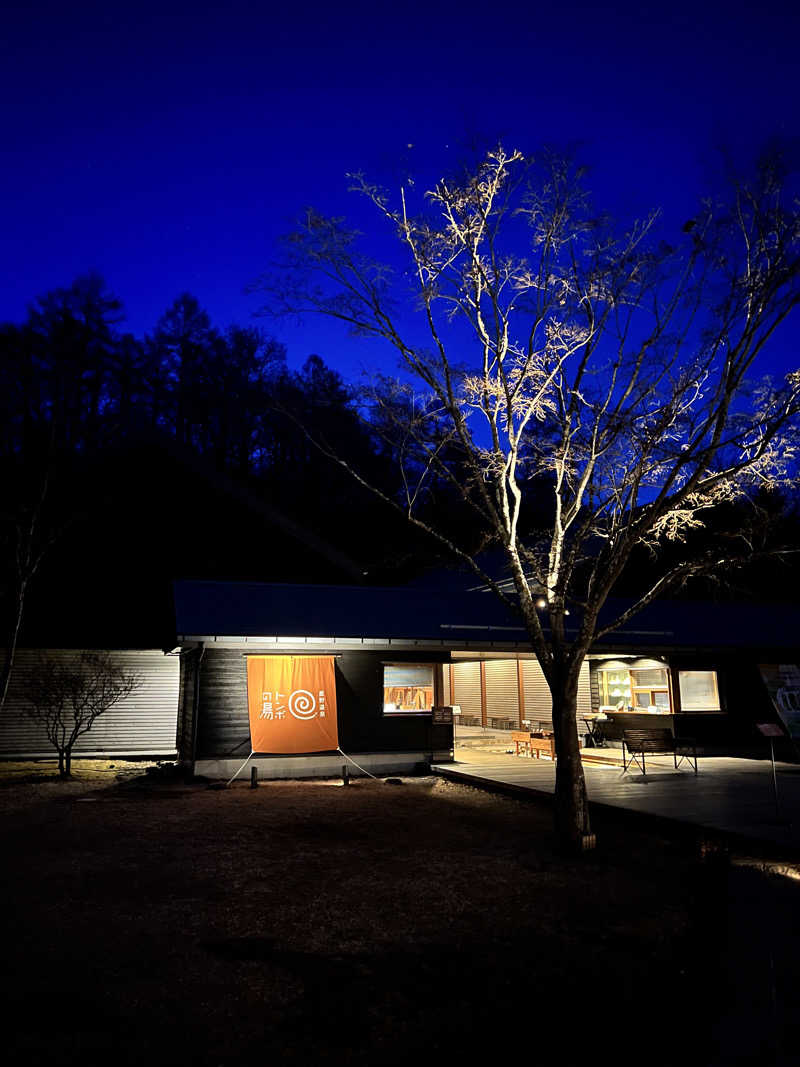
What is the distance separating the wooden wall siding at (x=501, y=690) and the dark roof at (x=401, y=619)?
427 centimetres

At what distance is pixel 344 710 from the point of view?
13820 mm

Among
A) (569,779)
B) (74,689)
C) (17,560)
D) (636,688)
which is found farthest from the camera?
(636,688)

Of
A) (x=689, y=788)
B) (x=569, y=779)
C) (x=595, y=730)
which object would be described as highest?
(x=569, y=779)

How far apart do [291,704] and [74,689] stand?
4.68m

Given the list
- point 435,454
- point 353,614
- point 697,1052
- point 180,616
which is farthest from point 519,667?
point 697,1052

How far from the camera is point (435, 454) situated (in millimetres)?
8508

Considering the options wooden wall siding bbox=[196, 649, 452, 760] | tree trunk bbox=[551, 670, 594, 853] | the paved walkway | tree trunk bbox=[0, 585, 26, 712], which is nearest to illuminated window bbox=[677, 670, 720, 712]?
the paved walkway

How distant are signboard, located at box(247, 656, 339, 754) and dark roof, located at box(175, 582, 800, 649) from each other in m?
0.70

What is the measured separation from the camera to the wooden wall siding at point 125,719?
601 inches

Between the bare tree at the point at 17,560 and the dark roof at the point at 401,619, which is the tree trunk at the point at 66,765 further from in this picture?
the dark roof at the point at 401,619

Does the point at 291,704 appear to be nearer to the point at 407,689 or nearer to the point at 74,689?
the point at 407,689

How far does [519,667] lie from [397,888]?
1429 centimetres

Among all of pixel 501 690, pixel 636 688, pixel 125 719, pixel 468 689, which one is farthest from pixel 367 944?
pixel 468 689

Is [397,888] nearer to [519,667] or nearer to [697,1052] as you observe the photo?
[697,1052]
